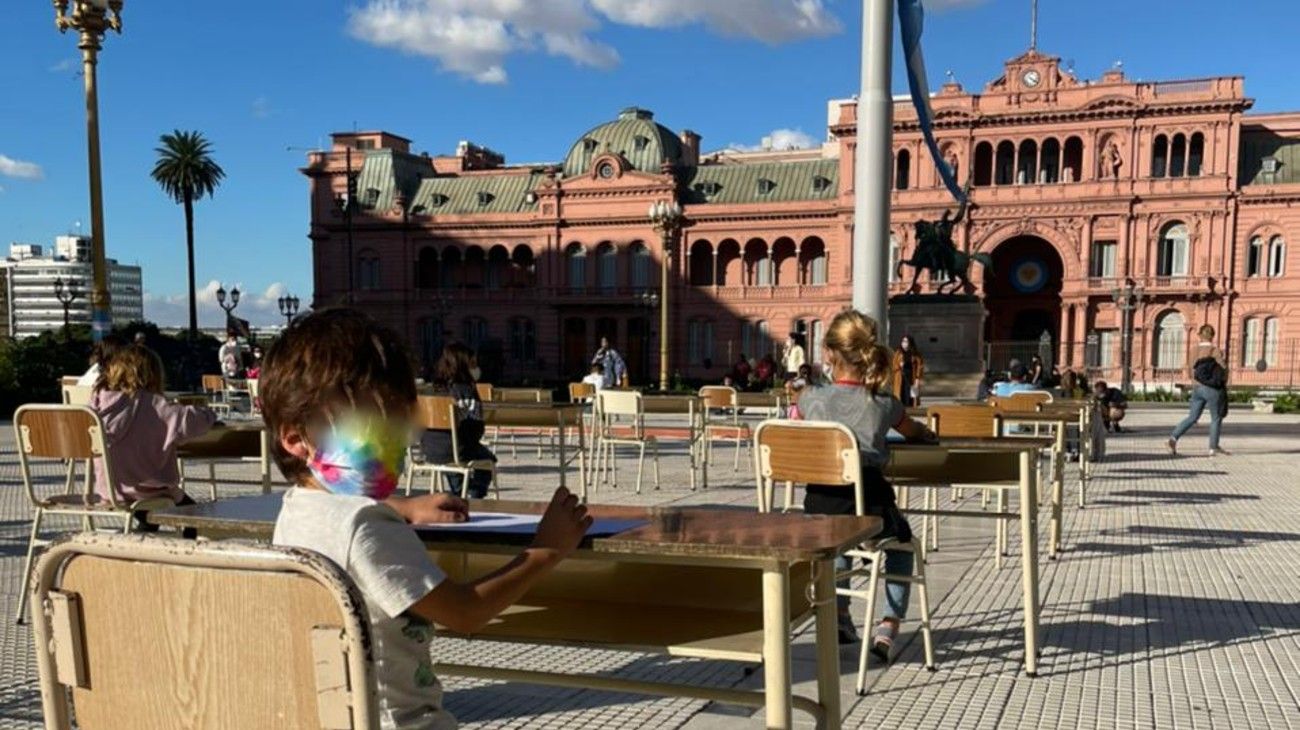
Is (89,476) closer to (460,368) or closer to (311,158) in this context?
(460,368)

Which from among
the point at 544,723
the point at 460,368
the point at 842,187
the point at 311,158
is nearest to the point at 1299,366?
the point at 842,187

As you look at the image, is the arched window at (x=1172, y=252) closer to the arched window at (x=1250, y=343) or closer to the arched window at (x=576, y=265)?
the arched window at (x=1250, y=343)

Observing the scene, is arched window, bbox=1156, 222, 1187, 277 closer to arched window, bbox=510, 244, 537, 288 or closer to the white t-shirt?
arched window, bbox=510, 244, 537, 288

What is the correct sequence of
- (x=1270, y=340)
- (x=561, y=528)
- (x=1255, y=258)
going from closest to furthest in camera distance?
(x=561, y=528), (x=1270, y=340), (x=1255, y=258)

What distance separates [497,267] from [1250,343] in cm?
3782

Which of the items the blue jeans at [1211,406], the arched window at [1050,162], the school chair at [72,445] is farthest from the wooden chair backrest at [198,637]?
the arched window at [1050,162]

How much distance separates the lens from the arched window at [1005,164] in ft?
145

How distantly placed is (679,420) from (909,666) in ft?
51.2

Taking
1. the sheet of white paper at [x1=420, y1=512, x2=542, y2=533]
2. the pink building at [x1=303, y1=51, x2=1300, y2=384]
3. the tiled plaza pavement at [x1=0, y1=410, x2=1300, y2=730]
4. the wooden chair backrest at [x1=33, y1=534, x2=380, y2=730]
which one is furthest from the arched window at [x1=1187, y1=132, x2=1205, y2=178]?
the wooden chair backrest at [x1=33, y1=534, x2=380, y2=730]

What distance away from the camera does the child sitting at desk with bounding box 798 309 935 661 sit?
13.7 ft

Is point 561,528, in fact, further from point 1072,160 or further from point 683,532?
point 1072,160

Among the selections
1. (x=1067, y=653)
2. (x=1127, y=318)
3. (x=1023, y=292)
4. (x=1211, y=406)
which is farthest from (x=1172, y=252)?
(x=1067, y=653)

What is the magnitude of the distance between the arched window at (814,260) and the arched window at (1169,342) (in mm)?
15430

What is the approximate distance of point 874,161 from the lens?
5965 mm
